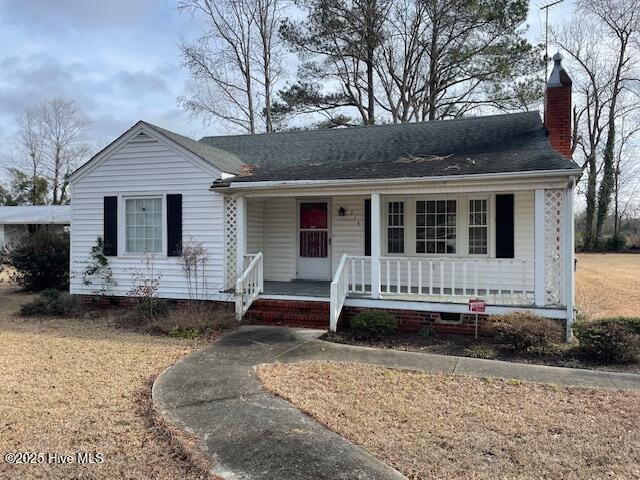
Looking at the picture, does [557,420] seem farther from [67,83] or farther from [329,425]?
[67,83]

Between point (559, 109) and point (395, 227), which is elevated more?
point (559, 109)

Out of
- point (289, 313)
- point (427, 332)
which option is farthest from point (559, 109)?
point (289, 313)

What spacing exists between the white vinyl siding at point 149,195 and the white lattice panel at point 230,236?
0.11 meters

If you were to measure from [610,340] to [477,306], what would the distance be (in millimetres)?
1956

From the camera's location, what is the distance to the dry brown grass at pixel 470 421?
3.61 metres

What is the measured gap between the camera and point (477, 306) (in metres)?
7.81

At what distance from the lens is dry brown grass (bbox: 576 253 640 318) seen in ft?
36.0

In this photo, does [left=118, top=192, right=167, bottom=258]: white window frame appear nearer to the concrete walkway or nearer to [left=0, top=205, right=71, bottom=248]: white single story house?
the concrete walkway

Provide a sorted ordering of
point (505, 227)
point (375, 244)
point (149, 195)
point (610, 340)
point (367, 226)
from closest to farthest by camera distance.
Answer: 1. point (610, 340)
2. point (375, 244)
3. point (505, 227)
4. point (149, 195)
5. point (367, 226)

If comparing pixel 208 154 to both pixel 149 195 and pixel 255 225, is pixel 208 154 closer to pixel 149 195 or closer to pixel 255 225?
pixel 149 195

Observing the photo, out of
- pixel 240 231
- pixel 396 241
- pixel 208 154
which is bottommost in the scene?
pixel 396 241

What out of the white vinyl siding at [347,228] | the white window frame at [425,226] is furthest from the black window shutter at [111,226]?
the white window frame at [425,226]

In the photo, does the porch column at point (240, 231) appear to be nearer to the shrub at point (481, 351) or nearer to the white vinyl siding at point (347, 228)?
the white vinyl siding at point (347, 228)

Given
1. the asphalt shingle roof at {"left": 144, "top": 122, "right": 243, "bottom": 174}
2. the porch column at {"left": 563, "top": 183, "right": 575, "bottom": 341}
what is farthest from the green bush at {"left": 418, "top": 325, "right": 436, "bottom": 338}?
the asphalt shingle roof at {"left": 144, "top": 122, "right": 243, "bottom": 174}
